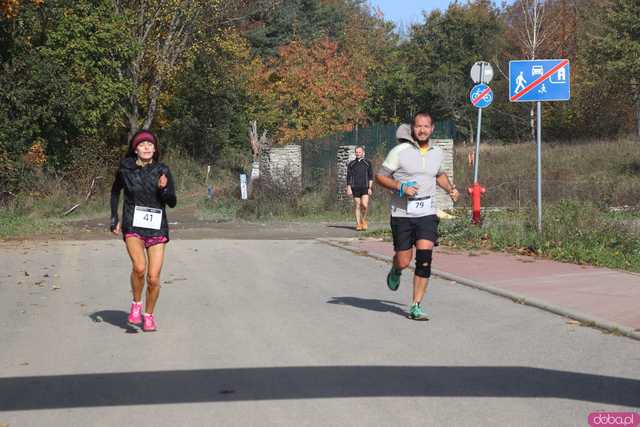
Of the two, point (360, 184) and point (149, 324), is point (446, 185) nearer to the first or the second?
point (149, 324)

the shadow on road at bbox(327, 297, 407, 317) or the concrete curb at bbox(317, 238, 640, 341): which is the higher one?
the concrete curb at bbox(317, 238, 640, 341)

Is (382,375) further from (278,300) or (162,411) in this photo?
(278,300)

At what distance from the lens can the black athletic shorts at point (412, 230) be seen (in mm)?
9141

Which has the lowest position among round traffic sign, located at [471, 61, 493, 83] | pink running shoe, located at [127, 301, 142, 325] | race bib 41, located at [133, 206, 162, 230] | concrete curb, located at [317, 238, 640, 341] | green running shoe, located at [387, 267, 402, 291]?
concrete curb, located at [317, 238, 640, 341]

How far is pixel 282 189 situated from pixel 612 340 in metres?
20.0

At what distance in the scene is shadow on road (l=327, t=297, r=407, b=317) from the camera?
9969 millimetres

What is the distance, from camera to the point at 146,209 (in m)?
8.82

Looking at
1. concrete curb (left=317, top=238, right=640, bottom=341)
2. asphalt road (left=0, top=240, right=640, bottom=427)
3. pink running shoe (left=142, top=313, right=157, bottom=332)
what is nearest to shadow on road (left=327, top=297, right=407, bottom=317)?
asphalt road (left=0, top=240, right=640, bottom=427)

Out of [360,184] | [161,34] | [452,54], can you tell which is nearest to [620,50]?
[452,54]

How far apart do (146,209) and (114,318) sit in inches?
59.5

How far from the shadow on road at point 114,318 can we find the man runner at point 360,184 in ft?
36.9

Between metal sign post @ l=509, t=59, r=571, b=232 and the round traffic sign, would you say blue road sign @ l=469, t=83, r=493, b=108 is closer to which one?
the round traffic sign

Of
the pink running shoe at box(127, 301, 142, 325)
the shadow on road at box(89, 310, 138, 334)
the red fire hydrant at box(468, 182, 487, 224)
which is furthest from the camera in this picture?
the red fire hydrant at box(468, 182, 487, 224)

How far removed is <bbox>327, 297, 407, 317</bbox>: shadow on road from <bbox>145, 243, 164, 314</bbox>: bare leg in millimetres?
2304
